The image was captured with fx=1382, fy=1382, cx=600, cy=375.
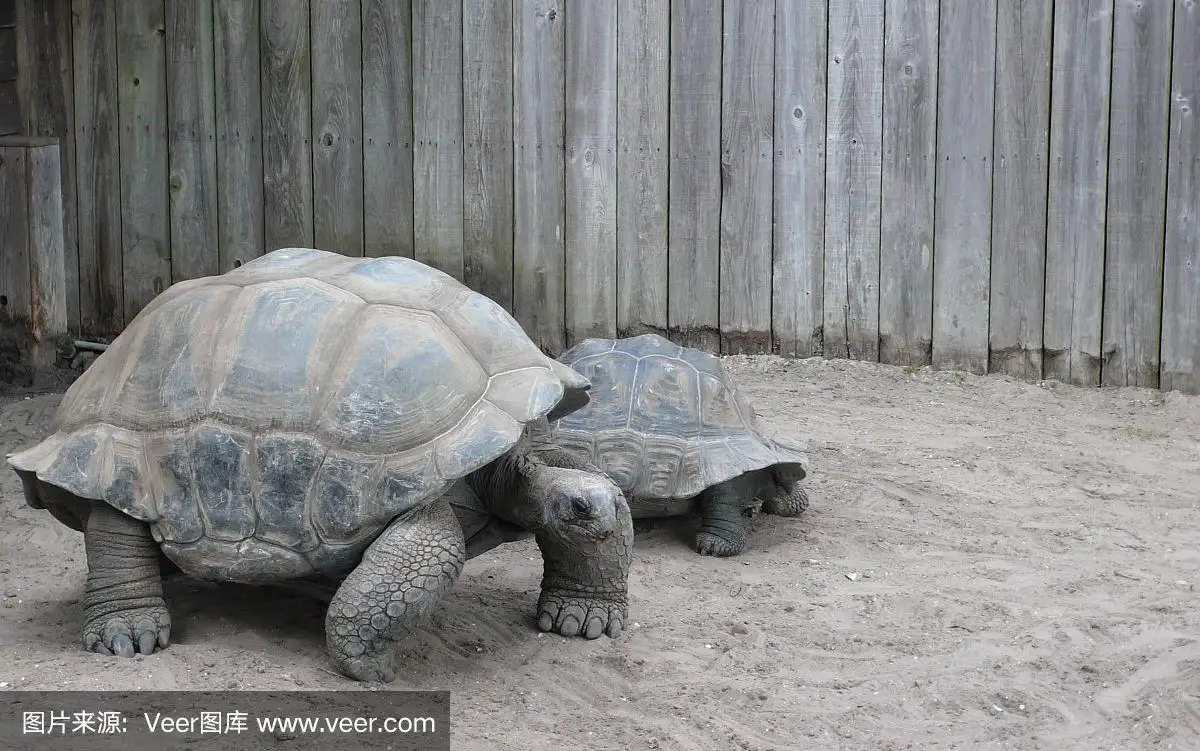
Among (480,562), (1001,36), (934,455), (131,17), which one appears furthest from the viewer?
(131,17)

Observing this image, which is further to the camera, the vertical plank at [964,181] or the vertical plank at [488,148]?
the vertical plank at [488,148]

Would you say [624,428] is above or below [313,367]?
below

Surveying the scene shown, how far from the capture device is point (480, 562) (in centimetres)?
527

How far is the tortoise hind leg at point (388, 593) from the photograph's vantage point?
3.90 meters

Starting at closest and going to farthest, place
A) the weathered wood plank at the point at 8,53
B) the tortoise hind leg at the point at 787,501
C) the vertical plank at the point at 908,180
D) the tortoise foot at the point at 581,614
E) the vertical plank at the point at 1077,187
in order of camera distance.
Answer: the tortoise foot at the point at 581,614
the tortoise hind leg at the point at 787,501
the vertical plank at the point at 1077,187
the vertical plank at the point at 908,180
the weathered wood plank at the point at 8,53

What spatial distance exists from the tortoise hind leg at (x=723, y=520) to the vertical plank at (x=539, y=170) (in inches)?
90.3

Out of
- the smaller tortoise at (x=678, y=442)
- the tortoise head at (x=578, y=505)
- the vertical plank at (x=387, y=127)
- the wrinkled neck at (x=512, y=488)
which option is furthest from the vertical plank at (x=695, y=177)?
the tortoise head at (x=578, y=505)

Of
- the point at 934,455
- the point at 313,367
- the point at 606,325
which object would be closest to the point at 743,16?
the point at 606,325

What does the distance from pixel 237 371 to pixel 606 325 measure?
11.9 feet

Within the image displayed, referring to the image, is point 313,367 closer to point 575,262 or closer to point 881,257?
point 575,262

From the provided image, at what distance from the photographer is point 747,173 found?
738 cm

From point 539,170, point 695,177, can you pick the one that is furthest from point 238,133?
point 695,177

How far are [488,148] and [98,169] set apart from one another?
7.33 ft

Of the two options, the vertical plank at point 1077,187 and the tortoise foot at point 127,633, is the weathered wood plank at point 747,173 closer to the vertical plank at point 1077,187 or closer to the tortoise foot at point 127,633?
the vertical plank at point 1077,187
